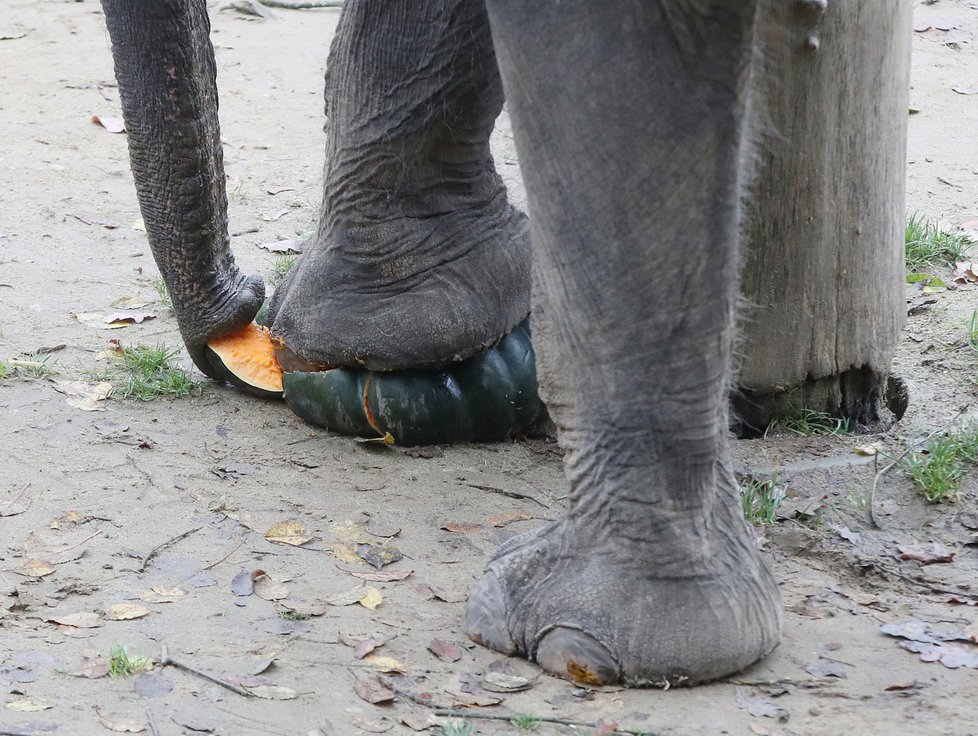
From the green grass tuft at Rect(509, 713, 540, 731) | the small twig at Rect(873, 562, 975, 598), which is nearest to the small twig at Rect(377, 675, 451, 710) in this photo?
the green grass tuft at Rect(509, 713, 540, 731)

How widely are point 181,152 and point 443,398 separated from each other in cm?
77

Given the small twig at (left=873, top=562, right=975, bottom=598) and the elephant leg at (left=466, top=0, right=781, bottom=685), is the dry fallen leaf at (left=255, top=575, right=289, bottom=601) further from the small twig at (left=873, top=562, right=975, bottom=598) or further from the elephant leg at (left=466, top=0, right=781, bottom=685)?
the small twig at (left=873, top=562, right=975, bottom=598)

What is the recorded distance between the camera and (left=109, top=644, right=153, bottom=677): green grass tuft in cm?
208

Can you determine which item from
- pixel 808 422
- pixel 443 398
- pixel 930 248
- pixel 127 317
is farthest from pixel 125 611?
pixel 930 248

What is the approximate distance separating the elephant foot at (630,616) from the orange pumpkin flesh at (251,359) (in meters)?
1.24

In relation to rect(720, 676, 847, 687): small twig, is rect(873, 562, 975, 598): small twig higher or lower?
higher

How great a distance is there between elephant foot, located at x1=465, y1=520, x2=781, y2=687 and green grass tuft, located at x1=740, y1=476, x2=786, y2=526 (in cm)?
49

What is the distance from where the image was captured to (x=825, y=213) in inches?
112

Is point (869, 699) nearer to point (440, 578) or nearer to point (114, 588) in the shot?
point (440, 578)

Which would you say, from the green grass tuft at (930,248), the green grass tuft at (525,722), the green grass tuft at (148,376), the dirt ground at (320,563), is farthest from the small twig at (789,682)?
the green grass tuft at (930,248)

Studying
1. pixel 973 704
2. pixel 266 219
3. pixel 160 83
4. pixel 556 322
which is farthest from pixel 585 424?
pixel 266 219

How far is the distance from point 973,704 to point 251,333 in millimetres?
1897

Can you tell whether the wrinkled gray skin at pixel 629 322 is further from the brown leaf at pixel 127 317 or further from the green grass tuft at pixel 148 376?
the brown leaf at pixel 127 317

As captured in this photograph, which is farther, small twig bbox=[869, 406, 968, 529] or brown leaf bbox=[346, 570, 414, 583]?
small twig bbox=[869, 406, 968, 529]
